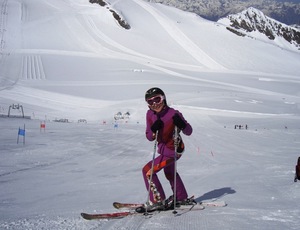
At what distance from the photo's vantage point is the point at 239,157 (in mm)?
11617

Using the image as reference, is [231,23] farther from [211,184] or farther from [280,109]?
[211,184]

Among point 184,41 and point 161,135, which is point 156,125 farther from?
point 184,41

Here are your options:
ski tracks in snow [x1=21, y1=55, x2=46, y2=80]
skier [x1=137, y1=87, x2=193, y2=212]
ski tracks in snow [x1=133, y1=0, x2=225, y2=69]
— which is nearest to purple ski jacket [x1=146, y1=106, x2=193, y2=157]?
skier [x1=137, y1=87, x2=193, y2=212]

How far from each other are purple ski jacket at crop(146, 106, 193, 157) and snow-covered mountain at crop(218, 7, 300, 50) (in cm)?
14119

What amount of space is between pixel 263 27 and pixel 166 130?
5992 inches

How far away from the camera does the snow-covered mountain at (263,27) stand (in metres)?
141

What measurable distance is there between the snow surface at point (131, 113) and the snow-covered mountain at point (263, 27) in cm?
4537

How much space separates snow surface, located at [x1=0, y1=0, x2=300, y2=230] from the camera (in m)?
4.99

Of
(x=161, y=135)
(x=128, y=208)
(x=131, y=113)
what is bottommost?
(x=131, y=113)

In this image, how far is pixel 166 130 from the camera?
4.50 m

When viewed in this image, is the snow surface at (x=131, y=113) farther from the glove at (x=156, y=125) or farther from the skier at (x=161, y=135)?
the glove at (x=156, y=125)

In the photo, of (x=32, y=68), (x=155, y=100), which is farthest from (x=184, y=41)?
(x=155, y=100)

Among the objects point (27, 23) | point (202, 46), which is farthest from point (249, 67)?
point (27, 23)

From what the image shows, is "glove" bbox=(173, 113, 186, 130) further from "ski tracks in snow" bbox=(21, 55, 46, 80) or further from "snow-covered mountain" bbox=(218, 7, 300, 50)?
"snow-covered mountain" bbox=(218, 7, 300, 50)
